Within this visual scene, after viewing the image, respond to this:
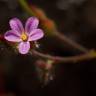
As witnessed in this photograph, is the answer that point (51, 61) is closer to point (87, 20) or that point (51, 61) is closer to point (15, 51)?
point (15, 51)

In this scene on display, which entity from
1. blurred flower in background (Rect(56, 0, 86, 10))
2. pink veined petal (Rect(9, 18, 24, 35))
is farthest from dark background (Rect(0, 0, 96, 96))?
pink veined petal (Rect(9, 18, 24, 35))

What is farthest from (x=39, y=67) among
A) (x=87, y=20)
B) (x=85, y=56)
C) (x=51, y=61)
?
(x=87, y=20)

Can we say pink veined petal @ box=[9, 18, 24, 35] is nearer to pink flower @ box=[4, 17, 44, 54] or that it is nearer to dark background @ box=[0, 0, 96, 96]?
pink flower @ box=[4, 17, 44, 54]

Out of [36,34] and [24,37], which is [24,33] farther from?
[36,34]

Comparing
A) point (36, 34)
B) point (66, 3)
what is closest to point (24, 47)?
point (36, 34)

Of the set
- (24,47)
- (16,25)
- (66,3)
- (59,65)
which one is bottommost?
(59,65)

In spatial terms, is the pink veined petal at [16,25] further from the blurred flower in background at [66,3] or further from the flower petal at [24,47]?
the blurred flower in background at [66,3]

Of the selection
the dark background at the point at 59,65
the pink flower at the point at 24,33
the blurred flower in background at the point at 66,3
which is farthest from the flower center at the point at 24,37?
the blurred flower in background at the point at 66,3

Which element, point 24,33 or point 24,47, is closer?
point 24,47
